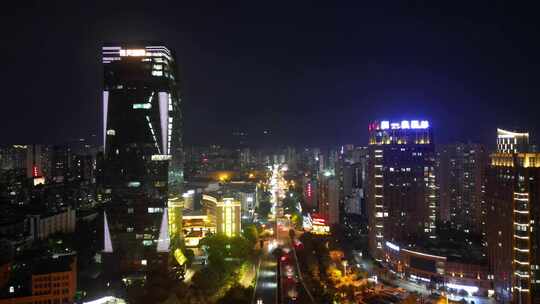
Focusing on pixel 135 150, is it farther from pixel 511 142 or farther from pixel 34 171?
pixel 34 171

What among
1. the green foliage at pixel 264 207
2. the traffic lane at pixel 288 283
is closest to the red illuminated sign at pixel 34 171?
the green foliage at pixel 264 207

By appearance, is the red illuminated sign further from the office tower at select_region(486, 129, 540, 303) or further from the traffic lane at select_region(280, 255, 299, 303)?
the office tower at select_region(486, 129, 540, 303)

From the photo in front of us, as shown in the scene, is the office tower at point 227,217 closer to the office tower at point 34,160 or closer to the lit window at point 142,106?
the lit window at point 142,106

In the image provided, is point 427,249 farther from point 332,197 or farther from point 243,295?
point 332,197

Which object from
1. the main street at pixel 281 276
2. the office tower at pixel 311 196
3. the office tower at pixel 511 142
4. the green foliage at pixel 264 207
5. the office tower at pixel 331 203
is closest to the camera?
the office tower at pixel 511 142

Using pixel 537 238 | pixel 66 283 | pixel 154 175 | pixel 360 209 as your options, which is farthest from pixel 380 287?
pixel 360 209

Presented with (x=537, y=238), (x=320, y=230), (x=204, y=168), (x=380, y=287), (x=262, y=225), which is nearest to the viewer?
(x=537, y=238)
